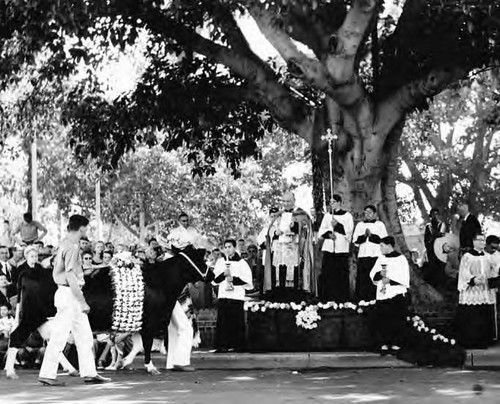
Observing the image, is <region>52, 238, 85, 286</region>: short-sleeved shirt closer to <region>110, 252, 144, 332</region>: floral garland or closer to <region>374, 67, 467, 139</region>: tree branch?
<region>110, 252, 144, 332</region>: floral garland

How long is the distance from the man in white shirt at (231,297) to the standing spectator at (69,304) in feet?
13.8

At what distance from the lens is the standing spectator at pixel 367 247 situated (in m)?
18.4

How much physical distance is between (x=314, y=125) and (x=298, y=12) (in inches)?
109

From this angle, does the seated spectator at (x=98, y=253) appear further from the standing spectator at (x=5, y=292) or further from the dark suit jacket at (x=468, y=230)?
the dark suit jacket at (x=468, y=230)

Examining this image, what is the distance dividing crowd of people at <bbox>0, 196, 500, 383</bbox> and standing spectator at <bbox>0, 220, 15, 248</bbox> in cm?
108

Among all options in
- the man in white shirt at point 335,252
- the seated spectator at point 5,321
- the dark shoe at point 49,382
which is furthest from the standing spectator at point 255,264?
the dark shoe at point 49,382

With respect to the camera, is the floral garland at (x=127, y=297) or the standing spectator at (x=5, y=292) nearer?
the floral garland at (x=127, y=297)

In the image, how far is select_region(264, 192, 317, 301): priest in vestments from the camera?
18.4 m

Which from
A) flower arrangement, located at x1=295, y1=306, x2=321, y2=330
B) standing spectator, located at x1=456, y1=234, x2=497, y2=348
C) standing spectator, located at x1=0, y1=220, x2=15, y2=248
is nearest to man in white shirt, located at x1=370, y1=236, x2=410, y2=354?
flower arrangement, located at x1=295, y1=306, x2=321, y2=330

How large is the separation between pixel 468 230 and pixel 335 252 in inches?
136

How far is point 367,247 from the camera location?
60.5ft

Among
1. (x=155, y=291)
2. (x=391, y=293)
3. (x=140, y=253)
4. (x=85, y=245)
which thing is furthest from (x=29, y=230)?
(x=391, y=293)

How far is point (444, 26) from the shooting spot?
1920 centimetres

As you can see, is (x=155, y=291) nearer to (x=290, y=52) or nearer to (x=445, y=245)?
(x=290, y=52)
